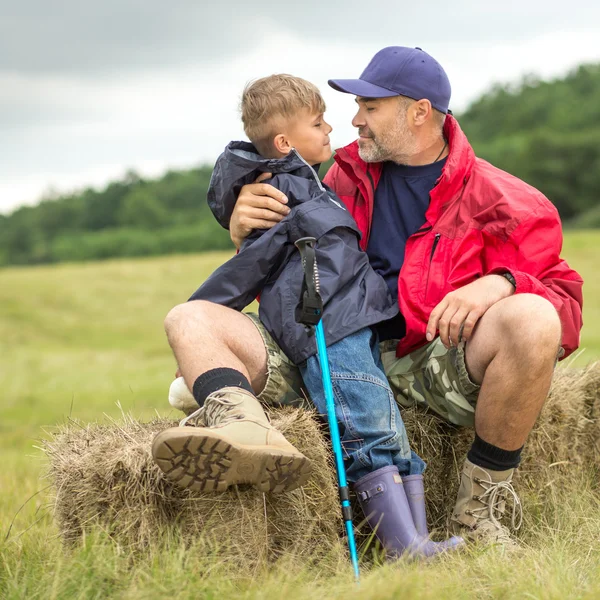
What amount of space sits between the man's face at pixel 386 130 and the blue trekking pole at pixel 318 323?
0.90 metres

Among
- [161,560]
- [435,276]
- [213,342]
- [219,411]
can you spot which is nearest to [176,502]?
[161,560]

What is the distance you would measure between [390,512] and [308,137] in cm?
172

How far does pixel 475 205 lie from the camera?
13.0 ft

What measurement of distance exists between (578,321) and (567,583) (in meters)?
1.27

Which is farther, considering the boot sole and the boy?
the boy

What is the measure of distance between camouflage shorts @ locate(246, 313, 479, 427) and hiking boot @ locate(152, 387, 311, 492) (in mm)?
528

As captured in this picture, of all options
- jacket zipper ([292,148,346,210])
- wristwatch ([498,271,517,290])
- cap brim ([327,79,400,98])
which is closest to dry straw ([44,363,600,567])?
wristwatch ([498,271,517,290])

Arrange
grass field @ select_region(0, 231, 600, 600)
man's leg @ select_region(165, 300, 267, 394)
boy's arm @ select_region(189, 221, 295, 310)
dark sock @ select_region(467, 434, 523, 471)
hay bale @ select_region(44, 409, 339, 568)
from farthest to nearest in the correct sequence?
1. boy's arm @ select_region(189, 221, 295, 310)
2. dark sock @ select_region(467, 434, 523, 471)
3. man's leg @ select_region(165, 300, 267, 394)
4. hay bale @ select_region(44, 409, 339, 568)
5. grass field @ select_region(0, 231, 600, 600)

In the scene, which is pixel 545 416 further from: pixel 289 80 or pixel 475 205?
pixel 289 80

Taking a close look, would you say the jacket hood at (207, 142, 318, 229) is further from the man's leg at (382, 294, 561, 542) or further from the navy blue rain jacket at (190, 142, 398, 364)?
the man's leg at (382, 294, 561, 542)

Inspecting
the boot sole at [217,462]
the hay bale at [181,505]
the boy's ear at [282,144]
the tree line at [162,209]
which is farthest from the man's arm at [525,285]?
the tree line at [162,209]

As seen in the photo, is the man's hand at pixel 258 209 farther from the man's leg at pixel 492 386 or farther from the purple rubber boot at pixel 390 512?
the purple rubber boot at pixel 390 512

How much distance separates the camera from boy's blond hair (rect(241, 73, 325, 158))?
4.06 m

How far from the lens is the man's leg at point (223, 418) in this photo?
2.93m
